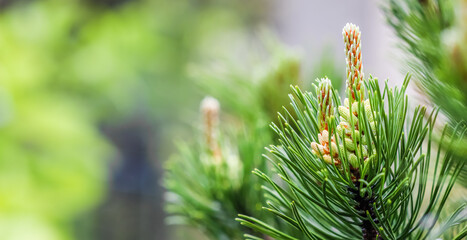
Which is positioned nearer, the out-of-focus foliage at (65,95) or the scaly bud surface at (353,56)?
the scaly bud surface at (353,56)

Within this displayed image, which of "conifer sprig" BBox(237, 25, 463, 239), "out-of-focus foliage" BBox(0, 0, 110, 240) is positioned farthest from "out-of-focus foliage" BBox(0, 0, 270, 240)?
"conifer sprig" BBox(237, 25, 463, 239)

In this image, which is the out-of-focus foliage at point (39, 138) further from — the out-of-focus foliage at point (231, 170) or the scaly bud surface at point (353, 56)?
the scaly bud surface at point (353, 56)

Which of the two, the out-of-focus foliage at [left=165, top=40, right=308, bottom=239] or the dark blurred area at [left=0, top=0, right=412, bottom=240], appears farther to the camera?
the dark blurred area at [left=0, top=0, right=412, bottom=240]

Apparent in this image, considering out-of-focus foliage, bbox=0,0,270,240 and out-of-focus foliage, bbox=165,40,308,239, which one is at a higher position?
out-of-focus foliage, bbox=0,0,270,240

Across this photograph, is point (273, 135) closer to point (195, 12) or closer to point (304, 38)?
point (304, 38)

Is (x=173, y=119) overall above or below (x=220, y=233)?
above

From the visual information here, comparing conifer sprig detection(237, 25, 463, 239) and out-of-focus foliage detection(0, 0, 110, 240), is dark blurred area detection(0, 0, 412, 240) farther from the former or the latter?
conifer sprig detection(237, 25, 463, 239)

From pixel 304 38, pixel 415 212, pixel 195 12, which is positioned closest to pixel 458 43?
pixel 415 212

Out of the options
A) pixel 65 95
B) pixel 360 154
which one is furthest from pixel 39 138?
pixel 360 154

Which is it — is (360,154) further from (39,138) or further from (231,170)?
(39,138)

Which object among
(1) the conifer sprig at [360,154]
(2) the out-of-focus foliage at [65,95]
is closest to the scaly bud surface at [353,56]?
(1) the conifer sprig at [360,154]

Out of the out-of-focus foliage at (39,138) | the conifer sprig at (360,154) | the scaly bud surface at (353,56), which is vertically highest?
the out-of-focus foliage at (39,138)
